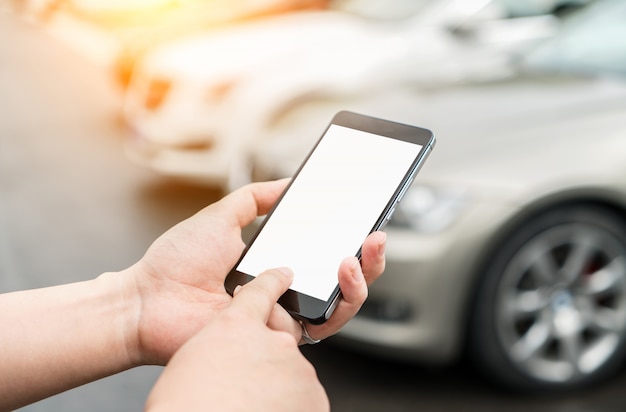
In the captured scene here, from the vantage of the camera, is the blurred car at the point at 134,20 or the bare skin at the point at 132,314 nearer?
the bare skin at the point at 132,314

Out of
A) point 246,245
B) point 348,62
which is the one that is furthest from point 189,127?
point 246,245

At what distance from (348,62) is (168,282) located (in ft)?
9.42

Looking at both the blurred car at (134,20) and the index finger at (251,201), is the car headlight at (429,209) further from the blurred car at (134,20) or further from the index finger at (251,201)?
the blurred car at (134,20)

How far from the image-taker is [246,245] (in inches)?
60.4

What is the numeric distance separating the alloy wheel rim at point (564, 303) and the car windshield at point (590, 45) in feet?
2.39

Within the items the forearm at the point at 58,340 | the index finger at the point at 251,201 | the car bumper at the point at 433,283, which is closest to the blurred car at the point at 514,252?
the car bumper at the point at 433,283

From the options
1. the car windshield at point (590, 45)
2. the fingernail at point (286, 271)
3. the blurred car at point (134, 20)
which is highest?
the car windshield at point (590, 45)

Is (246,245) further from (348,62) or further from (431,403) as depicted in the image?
(348,62)

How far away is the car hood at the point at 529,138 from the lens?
247cm

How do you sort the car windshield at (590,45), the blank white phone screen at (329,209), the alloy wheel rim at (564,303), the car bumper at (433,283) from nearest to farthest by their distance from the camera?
1. the blank white phone screen at (329,209)
2. the car bumper at (433,283)
3. the alloy wheel rim at (564,303)
4. the car windshield at (590,45)

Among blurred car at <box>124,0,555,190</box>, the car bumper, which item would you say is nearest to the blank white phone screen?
the car bumper

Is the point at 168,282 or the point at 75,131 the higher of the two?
the point at 168,282

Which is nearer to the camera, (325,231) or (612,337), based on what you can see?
(325,231)

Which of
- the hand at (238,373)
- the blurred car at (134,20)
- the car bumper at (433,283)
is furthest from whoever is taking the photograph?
the blurred car at (134,20)
